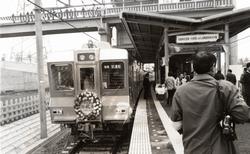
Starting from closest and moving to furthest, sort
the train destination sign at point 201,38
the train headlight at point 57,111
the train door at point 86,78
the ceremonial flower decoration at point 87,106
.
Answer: the ceremonial flower decoration at point 87,106
the train door at point 86,78
the train headlight at point 57,111
the train destination sign at point 201,38

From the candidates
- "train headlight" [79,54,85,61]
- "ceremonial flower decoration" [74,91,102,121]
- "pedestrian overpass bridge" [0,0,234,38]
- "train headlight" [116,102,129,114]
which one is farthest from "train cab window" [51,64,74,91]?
"pedestrian overpass bridge" [0,0,234,38]

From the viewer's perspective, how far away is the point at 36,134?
11.2 m

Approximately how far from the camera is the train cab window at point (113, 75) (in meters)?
9.69

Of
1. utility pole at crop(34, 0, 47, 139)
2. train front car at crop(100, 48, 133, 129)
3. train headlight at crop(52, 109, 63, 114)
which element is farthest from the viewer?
utility pole at crop(34, 0, 47, 139)

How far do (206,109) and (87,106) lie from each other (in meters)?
6.68

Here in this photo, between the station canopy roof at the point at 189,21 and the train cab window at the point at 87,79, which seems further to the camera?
the station canopy roof at the point at 189,21

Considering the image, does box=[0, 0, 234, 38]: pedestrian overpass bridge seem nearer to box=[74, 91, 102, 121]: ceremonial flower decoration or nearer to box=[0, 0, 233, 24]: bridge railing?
box=[0, 0, 233, 24]: bridge railing

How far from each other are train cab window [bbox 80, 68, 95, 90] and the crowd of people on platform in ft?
23.0

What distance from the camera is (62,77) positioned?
33.0 feet

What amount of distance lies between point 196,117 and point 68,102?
24.4 feet

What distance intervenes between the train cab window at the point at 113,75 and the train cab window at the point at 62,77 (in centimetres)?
105

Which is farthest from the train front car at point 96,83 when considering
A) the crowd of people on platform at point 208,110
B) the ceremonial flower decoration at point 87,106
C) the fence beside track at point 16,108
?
the crowd of people on platform at point 208,110

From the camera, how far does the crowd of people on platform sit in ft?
8.70

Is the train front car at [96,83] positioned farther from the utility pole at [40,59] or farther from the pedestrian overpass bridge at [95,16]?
the pedestrian overpass bridge at [95,16]
